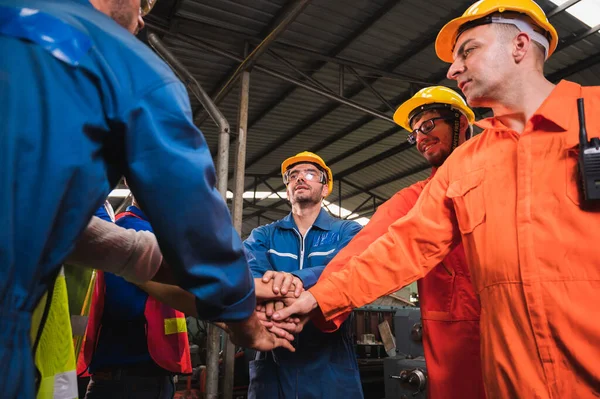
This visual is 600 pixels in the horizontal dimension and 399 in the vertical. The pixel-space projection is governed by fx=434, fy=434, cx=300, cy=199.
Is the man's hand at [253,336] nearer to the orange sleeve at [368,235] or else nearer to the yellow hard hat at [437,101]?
the orange sleeve at [368,235]

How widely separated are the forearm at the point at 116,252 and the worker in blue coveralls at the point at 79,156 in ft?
1.49

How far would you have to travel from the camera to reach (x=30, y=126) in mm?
792

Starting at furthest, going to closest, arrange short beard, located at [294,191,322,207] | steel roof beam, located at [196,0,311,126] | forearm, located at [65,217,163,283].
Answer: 1. steel roof beam, located at [196,0,311,126]
2. short beard, located at [294,191,322,207]
3. forearm, located at [65,217,163,283]

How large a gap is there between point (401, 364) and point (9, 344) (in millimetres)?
3051

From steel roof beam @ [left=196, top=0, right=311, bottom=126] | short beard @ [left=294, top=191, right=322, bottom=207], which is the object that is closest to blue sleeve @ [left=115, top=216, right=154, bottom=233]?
short beard @ [left=294, top=191, right=322, bottom=207]

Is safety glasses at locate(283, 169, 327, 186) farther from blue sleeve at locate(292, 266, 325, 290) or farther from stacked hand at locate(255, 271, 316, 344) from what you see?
stacked hand at locate(255, 271, 316, 344)

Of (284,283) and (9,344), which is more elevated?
(284,283)

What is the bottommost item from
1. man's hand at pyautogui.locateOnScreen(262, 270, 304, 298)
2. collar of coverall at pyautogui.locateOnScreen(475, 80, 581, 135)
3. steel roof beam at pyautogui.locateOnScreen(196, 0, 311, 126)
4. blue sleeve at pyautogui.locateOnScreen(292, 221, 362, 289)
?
man's hand at pyautogui.locateOnScreen(262, 270, 304, 298)

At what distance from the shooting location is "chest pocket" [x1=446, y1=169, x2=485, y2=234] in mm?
1815

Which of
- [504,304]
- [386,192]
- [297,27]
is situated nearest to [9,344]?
[504,304]

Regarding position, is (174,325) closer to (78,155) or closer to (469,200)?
(469,200)

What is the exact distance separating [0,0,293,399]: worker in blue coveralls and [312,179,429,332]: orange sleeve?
3.76 feet

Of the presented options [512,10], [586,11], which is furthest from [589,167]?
[586,11]

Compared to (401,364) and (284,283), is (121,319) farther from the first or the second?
(401,364)
